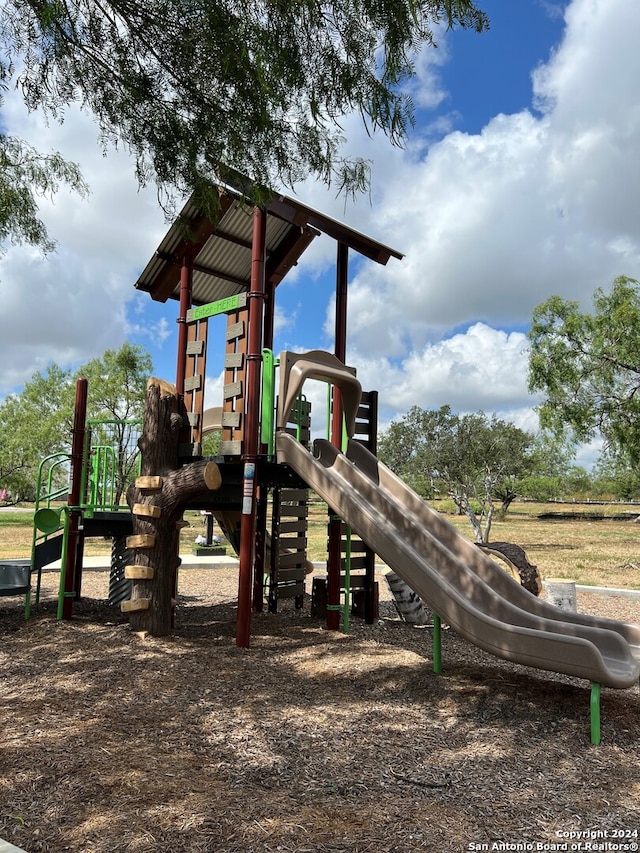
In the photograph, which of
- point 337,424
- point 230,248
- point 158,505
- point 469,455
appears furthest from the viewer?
point 469,455

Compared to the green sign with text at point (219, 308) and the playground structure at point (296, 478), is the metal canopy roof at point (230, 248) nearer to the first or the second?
the playground structure at point (296, 478)

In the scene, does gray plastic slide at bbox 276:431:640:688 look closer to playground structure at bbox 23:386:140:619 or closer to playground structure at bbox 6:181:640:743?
playground structure at bbox 6:181:640:743

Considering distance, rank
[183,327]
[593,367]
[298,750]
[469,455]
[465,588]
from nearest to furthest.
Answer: [298,750] → [465,588] → [183,327] → [593,367] → [469,455]

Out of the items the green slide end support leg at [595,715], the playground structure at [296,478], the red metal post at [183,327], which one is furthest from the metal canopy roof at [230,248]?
the green slide end support leg at [595,715]

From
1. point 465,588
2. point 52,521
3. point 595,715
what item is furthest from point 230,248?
point 595,715

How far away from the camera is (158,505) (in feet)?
24.6

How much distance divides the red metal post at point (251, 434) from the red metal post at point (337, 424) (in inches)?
54.2

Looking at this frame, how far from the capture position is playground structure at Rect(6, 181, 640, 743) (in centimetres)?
525

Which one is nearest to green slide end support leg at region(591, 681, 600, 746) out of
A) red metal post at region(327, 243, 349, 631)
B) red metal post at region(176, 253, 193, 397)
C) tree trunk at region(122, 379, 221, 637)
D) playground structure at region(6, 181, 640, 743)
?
playground structure at region(6, 181, 640, 743)

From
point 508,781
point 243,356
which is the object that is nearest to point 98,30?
point 243,356

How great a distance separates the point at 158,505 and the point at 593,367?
42.5 ft

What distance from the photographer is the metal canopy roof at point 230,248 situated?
27.2 ft

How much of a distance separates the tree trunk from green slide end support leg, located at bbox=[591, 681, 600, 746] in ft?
13.5

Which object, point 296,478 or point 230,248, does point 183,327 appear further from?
point 296,478
